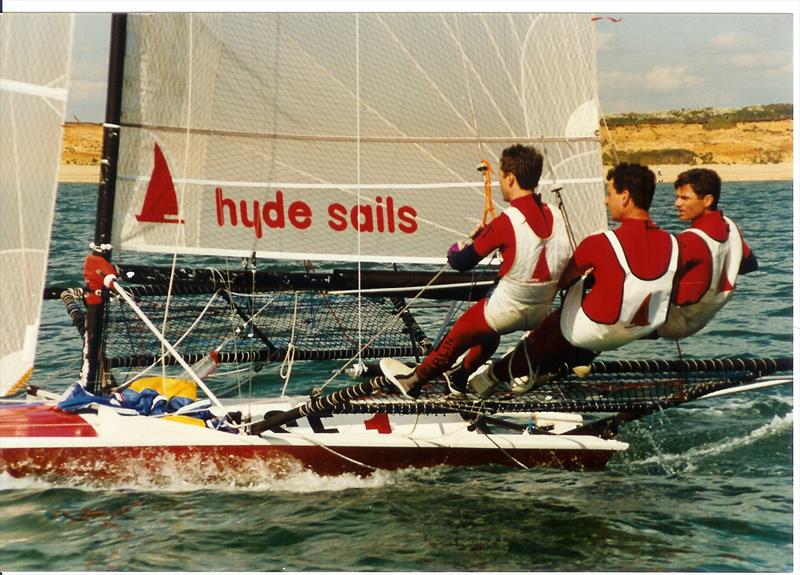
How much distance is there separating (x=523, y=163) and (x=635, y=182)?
590 mm

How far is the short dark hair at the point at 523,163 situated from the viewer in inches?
234

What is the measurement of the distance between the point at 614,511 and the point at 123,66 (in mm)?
4197

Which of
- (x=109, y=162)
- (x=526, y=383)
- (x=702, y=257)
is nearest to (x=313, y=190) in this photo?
(x=109, y=162)

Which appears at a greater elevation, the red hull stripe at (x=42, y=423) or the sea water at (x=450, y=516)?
the red hull stripe at (x=42, y=423)

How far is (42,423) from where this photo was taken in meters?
7.40

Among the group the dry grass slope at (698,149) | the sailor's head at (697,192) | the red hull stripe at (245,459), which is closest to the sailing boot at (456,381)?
the red hull stripe at (245,459)

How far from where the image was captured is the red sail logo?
7551mm

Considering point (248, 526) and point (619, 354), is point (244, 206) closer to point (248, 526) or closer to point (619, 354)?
point (248, 526)

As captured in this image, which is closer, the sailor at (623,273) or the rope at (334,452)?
the sailor at (623,273)

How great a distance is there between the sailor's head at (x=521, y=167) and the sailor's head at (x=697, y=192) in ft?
2.69

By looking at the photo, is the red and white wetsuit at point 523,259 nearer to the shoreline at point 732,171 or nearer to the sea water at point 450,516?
the sea water at point 450,516

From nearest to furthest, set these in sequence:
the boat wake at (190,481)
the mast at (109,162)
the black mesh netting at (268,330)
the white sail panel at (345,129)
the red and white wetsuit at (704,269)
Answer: the red and white wetsuit at (704,269) < the boat wake at (190,481) < the mast at (109,162) < the white sail panel at (345,129) < the black mesh netting at (268,330)

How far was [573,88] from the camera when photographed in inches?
312

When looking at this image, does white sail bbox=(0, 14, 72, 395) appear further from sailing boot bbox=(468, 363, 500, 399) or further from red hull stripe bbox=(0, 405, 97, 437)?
sailing boot bbox=(468, 363, 500, 399)
